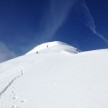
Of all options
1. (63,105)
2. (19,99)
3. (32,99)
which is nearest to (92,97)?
(63,105)

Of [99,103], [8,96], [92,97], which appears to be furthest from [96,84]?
[8,96]

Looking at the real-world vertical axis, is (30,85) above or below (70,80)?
below

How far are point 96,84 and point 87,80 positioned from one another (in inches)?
52.4

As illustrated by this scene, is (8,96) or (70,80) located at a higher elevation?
(70,80)

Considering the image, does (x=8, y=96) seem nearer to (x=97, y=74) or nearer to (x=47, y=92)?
(x=47, y=92)

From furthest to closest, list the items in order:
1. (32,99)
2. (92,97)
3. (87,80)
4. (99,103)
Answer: (87,80), (32,99), (92,97), (99,103)

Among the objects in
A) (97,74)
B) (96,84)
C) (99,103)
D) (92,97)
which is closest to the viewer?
(99,103)

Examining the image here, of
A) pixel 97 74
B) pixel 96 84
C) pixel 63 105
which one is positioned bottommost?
pixel 63 105

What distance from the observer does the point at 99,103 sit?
1039cm

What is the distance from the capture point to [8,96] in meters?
13.5

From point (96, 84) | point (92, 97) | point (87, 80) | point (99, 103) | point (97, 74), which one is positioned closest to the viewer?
point (99, 103)

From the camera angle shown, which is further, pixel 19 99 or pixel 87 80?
pixel 87 80

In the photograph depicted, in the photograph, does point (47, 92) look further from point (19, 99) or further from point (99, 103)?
point (99, 103)

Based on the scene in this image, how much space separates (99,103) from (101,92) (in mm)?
1564
